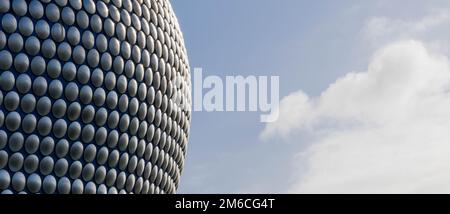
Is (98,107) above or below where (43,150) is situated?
above

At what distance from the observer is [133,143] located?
969 inches

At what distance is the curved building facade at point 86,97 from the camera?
20453 mm

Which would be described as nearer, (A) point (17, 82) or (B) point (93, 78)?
(A) point (17, 82)

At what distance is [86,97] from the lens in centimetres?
2220

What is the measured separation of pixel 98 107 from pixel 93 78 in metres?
0.99

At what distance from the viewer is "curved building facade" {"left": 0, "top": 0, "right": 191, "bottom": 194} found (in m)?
20.5

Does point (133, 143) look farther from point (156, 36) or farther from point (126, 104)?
point (156, 36)
